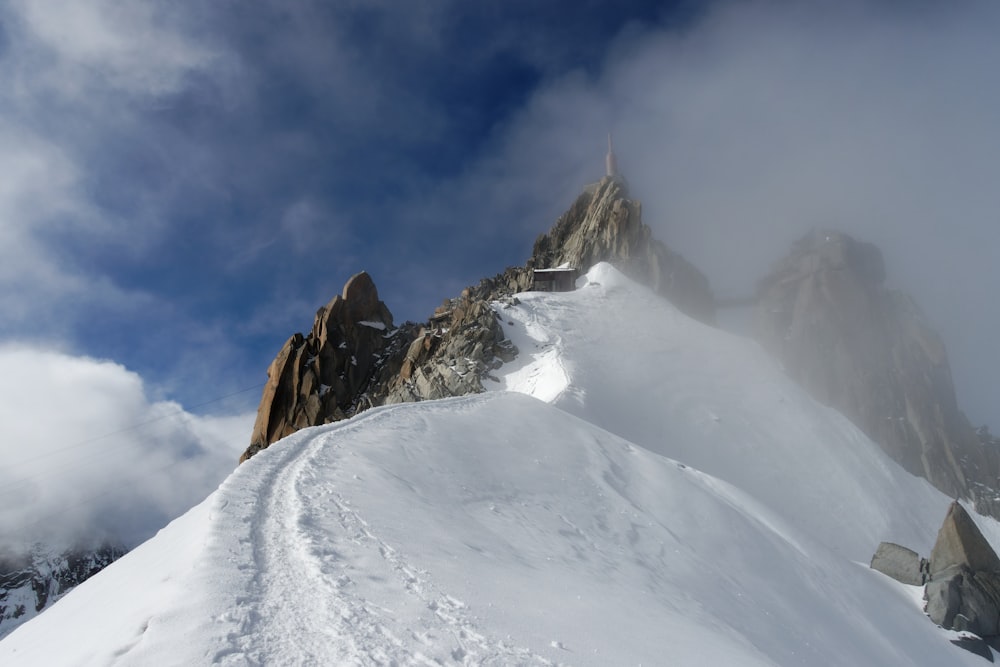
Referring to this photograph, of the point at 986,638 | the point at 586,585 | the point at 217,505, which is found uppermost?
the point at 217,505

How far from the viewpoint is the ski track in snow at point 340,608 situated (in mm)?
5227

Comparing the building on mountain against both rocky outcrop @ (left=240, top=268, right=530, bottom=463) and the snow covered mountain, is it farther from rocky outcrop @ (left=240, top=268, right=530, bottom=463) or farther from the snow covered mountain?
the snow covered mountain

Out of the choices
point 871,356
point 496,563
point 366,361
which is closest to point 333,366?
point 366,361

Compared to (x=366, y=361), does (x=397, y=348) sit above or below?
above

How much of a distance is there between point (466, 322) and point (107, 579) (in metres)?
31.0

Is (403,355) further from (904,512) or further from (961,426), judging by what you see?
(961,426)

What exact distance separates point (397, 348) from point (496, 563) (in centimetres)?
3737

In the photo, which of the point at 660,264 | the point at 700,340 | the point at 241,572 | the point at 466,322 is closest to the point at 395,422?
the point at 241,572

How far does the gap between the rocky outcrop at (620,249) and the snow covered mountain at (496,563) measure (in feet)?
96.6

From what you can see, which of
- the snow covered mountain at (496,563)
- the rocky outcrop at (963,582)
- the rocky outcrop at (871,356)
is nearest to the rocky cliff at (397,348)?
the snow covered mountain at (496,563)

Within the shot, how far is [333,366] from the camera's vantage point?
41.7 metres

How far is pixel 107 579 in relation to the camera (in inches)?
323

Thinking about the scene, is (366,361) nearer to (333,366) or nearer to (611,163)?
(333,366)

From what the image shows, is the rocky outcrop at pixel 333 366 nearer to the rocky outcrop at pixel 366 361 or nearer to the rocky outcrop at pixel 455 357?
the rocky outcrop at pixel 366 361
